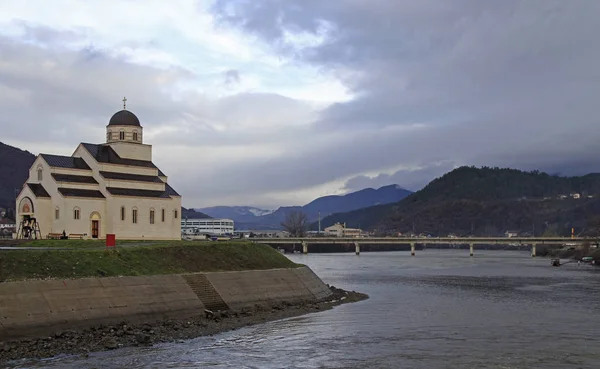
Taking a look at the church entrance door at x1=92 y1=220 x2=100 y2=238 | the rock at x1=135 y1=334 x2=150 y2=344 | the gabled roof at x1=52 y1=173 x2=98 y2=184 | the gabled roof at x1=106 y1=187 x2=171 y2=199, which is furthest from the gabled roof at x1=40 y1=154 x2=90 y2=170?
the rock at x1=135 y1=334 x2=150 y2=344

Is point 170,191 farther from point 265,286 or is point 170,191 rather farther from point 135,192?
point 265,286

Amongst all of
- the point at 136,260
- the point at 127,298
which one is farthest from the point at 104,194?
the point at 127,298

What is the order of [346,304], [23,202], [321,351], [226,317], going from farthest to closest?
[23,202]
[346,304]
[226,317]
[321,351]

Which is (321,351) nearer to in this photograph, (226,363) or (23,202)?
(226,363)

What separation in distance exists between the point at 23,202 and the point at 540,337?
2082 inches

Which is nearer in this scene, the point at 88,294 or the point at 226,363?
the point at 226,363

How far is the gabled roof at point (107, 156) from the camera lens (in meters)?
75.8

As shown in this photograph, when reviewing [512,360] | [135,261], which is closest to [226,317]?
[135,261]

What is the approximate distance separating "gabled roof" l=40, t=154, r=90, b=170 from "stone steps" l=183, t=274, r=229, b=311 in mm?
30386

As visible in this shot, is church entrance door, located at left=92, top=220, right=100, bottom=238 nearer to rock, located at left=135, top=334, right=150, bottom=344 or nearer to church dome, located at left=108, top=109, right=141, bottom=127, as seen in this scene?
church dome, located at left=108, top=109, right=141, bottom=127

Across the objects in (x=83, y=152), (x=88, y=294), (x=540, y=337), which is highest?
(x=83, y=152)

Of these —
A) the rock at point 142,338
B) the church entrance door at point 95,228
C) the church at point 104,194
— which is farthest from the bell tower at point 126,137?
the rock at point 142,338

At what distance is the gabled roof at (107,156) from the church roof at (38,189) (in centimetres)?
684

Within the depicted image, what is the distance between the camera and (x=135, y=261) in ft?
156
